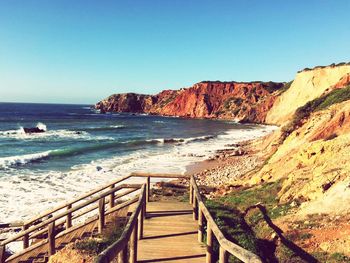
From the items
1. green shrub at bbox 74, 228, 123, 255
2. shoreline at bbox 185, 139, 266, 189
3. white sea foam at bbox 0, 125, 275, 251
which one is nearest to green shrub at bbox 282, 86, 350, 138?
shoreline at bbox 185, 139, 266, 189

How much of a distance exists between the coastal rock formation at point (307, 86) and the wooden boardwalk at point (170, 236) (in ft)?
172

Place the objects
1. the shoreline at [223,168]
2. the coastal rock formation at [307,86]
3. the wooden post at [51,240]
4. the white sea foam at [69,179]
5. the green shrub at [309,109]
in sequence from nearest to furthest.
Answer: the wooden post at [51,240], the white sea foam at [69,179], the shoreline at [223,168], the green shrub at [309,109], the coastal rock formation at [307,86]

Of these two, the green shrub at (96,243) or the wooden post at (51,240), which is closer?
the wooden post at (51,240)

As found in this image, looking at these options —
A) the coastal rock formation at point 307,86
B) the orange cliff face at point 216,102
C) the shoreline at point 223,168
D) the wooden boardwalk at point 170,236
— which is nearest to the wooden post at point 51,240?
the wooden boardwalk at point 170,236

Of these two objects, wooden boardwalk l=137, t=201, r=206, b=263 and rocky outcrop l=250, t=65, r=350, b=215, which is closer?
wooden boardwalk l=137, t=201, r=206, b=263

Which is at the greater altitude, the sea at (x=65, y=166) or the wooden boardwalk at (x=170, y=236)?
the wooden boardwalk at (x=170, y=236)

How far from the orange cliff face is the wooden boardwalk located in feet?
295

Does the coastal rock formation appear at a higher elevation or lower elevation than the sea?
higher

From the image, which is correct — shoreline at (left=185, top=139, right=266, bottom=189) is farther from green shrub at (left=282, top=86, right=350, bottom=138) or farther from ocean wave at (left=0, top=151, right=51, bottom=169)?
ocean wave at (left=0, top=151, right=51, bottom=169)

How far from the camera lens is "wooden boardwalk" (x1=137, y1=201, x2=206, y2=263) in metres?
7.13

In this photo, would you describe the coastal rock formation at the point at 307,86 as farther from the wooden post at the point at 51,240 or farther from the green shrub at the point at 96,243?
the wooden post at the point at 51,240

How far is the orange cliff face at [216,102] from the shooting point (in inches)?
4171

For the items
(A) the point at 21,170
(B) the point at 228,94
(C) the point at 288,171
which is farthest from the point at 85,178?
(B) the point at 228,94

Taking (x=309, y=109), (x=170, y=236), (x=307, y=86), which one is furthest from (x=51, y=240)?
(x=307, y=86)
